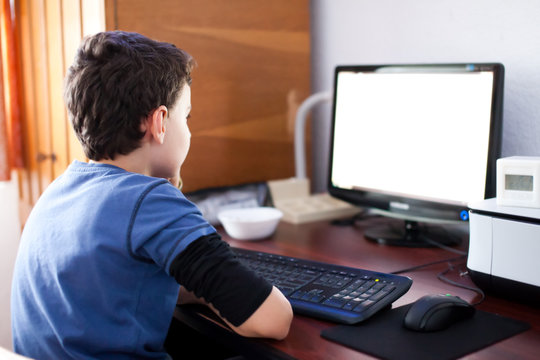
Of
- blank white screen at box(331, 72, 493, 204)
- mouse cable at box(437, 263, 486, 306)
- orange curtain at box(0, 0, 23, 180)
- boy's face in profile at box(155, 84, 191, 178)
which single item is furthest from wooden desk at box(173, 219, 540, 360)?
orange curtain at box(0, 0, 23, 180)

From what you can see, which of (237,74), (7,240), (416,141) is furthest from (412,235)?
(7,240)

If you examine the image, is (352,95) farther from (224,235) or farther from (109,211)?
(109,211)

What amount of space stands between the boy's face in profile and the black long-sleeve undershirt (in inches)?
8.8

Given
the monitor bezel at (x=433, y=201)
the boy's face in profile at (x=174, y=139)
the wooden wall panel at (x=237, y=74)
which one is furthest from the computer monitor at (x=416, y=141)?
the boy's face in profile at (x=174, y=139)

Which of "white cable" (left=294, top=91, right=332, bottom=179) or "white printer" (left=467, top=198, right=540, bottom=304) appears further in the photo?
"white cable" (left=294, top=91, right=332, bottom=179)

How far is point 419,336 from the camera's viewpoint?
2.49 feet

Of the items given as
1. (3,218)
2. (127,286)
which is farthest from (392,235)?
(3,218)

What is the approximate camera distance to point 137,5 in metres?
1.26

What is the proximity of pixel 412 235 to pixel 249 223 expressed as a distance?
14.8 inches

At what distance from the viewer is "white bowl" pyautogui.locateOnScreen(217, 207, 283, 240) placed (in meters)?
1.27

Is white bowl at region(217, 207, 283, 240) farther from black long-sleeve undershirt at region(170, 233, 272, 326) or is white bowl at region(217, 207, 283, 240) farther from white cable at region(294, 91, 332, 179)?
black long-sleeve undershirt at region(170, 233, 272, 326)

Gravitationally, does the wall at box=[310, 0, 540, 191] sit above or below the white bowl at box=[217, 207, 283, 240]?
above

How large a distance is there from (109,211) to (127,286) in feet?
0.36

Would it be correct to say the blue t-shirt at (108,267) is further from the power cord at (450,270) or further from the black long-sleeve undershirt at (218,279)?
the power cord at (450,270)
